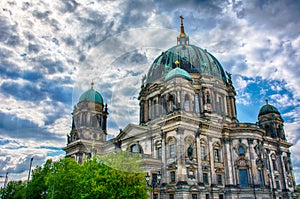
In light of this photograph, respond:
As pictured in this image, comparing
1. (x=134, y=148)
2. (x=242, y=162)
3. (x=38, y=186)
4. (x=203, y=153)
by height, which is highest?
(x=134, y=148)

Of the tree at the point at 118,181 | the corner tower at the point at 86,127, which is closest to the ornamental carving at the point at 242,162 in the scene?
the tree at the point at 118,181

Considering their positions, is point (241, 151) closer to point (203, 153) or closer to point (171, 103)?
point (203, 153)

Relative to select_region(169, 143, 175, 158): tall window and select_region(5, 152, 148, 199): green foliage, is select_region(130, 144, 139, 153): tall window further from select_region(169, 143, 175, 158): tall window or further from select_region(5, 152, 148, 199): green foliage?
select_region(5, 152, 148, 199): green foliage

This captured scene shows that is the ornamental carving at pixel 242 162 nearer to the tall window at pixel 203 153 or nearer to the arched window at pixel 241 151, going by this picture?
the arched window at pixel 241 151

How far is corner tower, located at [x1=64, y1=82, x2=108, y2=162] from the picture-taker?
56.8 m

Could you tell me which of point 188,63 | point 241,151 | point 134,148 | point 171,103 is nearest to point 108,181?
point 171,103

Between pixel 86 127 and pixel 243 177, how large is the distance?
3341 cm

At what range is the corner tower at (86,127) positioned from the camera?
56.8m

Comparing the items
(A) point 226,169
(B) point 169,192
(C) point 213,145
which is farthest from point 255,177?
(B) point 169,192

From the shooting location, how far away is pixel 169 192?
123 feet

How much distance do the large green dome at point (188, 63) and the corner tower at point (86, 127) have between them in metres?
12.8

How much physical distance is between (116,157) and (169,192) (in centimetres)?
1280

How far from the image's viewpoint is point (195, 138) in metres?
40.9

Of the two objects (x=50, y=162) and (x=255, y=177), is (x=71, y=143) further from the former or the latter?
(x=255, y=177)
